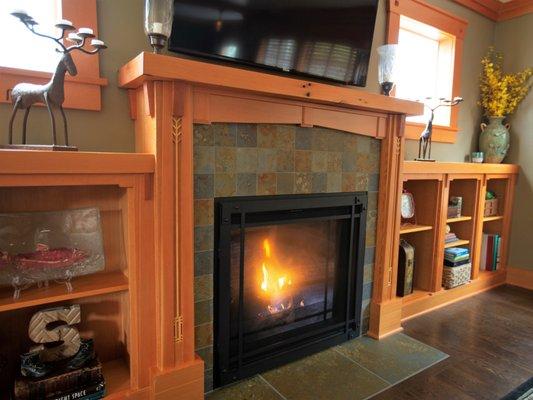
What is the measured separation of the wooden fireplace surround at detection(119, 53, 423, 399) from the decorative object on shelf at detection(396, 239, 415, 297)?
1.24m

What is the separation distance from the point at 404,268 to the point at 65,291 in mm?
2085

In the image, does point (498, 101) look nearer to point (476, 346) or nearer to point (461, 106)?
point (461, 106)

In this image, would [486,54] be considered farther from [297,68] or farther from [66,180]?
[66,180]

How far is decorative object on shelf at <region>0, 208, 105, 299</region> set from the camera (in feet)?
4.46

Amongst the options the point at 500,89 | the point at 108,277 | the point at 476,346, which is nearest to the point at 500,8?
the point at 500,89

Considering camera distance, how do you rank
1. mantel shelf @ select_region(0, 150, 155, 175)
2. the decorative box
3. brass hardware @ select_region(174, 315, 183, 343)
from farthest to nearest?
the decorative box < brass hardware @ select_region(174, 315, 183, 343) < mantel shelf @ select_region(0, 150, 155, 175)

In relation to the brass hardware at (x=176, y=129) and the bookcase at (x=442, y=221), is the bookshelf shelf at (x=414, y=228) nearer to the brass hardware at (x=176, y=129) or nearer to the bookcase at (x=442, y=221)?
the bookcase at (x=442, y=221)

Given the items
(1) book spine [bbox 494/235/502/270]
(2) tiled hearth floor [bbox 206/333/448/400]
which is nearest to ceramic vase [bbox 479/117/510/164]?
(1) book spine [bbox 494/235/502/270]

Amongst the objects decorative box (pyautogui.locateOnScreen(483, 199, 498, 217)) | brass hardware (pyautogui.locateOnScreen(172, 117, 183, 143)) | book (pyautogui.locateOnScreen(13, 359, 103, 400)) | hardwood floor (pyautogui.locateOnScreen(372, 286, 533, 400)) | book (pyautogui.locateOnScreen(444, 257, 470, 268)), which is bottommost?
hardwood floor (pyautogui.locateOnScreen(372, 286, 533, 400))

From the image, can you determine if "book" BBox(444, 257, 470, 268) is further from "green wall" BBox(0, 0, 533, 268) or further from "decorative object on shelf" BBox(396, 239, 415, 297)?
"green wall" BBox(0, 0, 533, 268)

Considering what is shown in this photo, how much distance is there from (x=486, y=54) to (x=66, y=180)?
359cm

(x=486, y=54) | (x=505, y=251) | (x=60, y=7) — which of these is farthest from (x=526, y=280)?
(x=60, y=7)

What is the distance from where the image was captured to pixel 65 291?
1.38m

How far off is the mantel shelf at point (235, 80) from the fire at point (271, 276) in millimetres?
796
